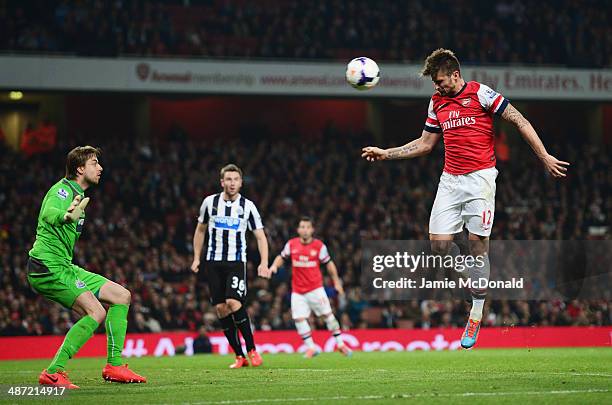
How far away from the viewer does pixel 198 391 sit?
7777 mm

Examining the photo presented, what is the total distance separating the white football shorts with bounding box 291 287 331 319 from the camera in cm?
1580

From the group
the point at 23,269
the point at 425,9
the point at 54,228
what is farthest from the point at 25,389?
the point at 425,9

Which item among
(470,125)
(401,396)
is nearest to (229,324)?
(470,125)

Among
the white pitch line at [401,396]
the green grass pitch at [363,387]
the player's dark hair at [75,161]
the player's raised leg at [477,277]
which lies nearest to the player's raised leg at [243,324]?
the green grass pitch at [363,387]

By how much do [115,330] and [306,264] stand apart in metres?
7.78

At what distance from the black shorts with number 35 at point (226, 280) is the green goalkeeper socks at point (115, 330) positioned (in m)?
3.33

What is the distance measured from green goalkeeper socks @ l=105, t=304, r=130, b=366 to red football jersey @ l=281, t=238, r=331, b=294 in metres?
7.63

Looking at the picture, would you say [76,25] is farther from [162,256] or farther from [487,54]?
[487,54]

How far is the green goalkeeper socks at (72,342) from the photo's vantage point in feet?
26.4

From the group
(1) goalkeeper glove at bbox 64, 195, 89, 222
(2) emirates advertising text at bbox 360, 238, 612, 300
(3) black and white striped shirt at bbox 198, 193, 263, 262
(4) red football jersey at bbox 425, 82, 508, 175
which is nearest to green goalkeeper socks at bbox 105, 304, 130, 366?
(1) goalkeeper glove at bbox 64, 195, 89, 222

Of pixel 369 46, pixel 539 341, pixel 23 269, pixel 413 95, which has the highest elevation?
pixel 369 46

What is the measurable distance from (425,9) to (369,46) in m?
3.48

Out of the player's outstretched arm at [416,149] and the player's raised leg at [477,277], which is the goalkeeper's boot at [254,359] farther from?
the player's outstretched arm at [416,149]

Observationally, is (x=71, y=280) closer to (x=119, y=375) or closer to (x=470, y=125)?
(x=119, y=375)
